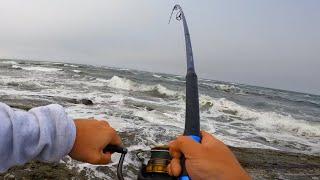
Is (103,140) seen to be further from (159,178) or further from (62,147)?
(159,178)

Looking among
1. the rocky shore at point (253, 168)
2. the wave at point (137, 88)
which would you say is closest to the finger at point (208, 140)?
the rocky shore at point (253, 168)

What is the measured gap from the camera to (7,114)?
1470 mm

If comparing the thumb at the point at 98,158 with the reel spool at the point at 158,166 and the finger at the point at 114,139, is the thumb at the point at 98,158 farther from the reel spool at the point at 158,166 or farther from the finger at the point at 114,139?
the reel spool at the point at 158,166

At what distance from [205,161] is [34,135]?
664mm

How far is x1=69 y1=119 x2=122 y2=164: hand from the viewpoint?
157cm

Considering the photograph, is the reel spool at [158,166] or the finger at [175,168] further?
the reel spool at [158,166]

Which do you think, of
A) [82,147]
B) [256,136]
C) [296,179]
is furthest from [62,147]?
[256,136]

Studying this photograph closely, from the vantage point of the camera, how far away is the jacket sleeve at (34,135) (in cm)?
145

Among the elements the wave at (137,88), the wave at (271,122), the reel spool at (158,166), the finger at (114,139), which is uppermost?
the finger at (114,139)

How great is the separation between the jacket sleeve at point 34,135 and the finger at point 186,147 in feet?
1.38

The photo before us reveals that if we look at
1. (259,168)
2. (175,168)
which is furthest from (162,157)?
(259,168)

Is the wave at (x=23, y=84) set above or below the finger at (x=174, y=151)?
below

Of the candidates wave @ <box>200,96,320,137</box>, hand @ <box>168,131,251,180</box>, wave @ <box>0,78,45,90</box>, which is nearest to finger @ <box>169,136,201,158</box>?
hand @ <box>168,131,251,180</box>

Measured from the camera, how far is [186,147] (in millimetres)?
1404
